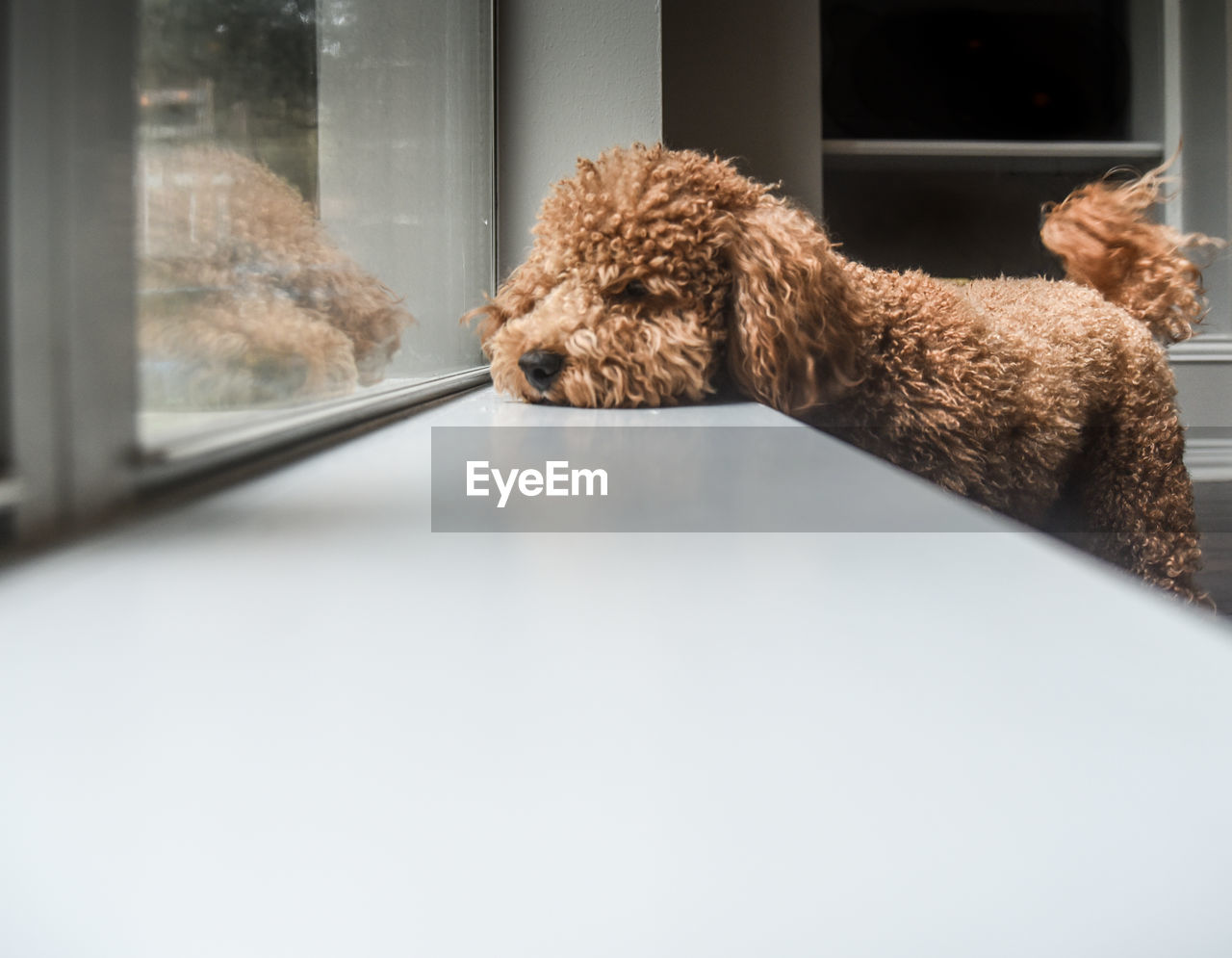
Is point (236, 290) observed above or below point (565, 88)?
below

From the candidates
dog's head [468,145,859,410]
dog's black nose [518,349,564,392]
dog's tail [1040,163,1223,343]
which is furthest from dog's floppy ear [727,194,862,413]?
dog's tail [1040,163,1223,343]

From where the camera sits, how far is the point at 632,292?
0.82 m

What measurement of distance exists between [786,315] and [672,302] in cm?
11

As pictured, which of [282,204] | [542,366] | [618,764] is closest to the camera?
[618,764]

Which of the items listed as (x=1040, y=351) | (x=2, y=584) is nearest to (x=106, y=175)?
(x=2, y=584)

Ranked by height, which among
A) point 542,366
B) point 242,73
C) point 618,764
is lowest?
point 618,764

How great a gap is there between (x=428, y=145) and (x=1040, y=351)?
0.81m

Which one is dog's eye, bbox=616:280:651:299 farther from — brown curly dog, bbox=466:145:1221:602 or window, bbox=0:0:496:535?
window, bbox=0:0:496:535

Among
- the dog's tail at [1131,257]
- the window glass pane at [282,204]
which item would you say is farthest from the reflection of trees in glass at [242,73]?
the dog's tail at [1131,257]

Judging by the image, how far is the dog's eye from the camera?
2.67 ft

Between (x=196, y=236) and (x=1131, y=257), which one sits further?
(x=1131, y=257)

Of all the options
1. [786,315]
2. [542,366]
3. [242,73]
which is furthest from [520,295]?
[242,73]

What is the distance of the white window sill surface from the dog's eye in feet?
1.97

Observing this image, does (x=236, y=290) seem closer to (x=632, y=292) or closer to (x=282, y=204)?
(x=282, y=204)
